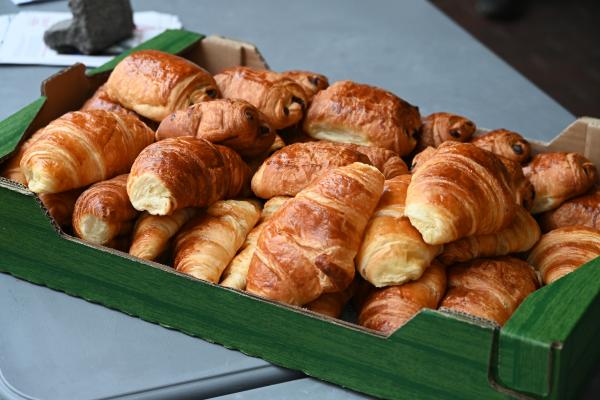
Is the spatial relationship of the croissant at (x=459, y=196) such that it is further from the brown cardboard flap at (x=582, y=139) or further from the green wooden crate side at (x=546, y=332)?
the brown cardboard flap at (x=582, y=139)

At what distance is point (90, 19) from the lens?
2.10 m

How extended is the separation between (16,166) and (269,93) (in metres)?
0.44

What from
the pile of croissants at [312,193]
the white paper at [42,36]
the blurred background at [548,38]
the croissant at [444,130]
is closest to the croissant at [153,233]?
the pile of croissants at [312,193]

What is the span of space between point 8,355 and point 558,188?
0.86 meters

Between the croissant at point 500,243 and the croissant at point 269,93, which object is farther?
the croissant at point 269,93

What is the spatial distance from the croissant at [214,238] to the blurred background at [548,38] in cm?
266

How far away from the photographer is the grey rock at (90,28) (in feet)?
6.86

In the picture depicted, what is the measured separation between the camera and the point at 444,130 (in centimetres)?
148

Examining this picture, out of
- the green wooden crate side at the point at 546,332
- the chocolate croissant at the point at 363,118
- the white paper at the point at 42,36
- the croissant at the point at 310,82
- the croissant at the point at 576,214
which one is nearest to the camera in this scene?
the green wooden crate side at the point at 546,332

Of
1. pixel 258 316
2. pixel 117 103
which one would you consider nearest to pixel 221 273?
pixel 258 316

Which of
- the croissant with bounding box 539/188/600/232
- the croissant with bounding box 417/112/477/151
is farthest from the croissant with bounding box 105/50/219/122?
the croissant with bounding box 539/188/600/232

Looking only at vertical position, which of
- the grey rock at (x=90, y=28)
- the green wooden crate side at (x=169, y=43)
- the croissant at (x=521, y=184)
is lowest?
the grey rock at (x=90, y=28)

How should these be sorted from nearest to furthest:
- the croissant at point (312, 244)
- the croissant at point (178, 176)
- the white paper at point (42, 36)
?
the croissant at point (312, 244) < the croissant at point (178, 176) < the white paper at point (42, 36)

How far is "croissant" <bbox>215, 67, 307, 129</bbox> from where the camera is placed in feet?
4.74
